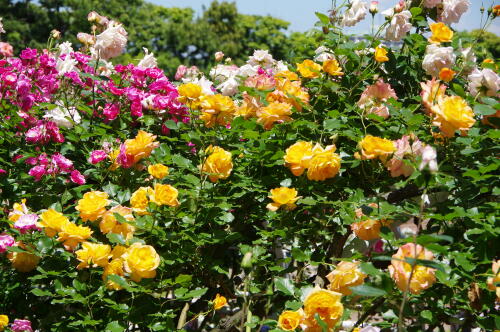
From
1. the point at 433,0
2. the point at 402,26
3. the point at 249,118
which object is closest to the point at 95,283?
the point at 249,118

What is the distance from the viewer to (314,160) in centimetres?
161

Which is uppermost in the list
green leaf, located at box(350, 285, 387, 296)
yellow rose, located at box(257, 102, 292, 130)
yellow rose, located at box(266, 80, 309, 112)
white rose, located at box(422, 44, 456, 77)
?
white rose, located at box(422, 44, 456, 77)

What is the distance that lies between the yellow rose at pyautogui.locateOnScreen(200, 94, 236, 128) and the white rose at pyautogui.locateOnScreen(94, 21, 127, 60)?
64cm

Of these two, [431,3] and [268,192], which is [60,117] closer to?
[268,192]

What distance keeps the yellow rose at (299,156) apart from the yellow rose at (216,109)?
13.2 inches

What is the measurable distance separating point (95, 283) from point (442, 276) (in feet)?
3.29

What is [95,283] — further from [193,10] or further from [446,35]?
[193,10]

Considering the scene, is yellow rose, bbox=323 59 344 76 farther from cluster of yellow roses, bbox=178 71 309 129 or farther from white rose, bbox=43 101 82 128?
white rose, bbox=43 101 82 128

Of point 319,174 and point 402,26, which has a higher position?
point 402,26

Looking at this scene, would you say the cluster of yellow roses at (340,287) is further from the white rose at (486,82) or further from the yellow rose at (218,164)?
the white rose at (486,82)

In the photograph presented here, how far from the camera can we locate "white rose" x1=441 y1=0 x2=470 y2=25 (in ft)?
7.02

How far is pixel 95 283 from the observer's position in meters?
1.73

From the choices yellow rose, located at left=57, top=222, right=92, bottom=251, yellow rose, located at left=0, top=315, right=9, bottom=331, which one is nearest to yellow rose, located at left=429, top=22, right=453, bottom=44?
yellow rose, located at left=57, top=222, right=92, bottom=251

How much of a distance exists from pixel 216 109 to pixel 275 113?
19 cm
